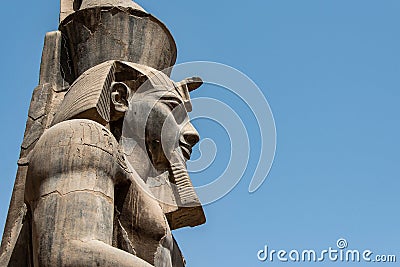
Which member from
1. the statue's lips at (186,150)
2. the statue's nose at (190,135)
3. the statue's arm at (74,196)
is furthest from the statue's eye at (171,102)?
the statue's arm at (74,196)

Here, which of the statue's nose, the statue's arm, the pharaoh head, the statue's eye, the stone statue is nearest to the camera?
the statue's arm

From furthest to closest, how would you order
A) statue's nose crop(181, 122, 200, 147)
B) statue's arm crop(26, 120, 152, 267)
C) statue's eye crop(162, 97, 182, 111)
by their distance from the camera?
statue's nose crop(181, 122, 200, 147)
statue's eye crop(162, 97, 182, 111)
statue's arm crop(26, 120, 152, 267)

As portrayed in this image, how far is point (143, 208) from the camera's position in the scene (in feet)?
19.8

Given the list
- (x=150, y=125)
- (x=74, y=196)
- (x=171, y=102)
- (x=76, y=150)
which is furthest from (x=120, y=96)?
(x=74, y=196)

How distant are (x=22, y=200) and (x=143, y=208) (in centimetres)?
103

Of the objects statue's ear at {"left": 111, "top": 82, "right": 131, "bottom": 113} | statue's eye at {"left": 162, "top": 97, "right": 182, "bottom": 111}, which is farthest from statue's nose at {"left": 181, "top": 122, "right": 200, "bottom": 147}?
statue's ear at {"left": 111, "top": 82, "right": 131, "bottom": 113}

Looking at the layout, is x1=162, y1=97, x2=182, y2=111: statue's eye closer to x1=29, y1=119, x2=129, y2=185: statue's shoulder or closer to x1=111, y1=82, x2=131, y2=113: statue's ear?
x1=111, y1=82, x2=131, y2=113: statue's ear

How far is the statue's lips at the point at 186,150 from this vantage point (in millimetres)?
6703

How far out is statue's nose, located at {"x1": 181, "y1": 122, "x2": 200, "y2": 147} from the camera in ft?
22.2

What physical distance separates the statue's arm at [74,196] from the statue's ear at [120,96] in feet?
1.62

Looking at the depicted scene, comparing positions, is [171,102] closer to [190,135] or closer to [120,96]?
[190,135]

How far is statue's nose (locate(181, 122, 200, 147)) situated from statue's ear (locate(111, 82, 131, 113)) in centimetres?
56

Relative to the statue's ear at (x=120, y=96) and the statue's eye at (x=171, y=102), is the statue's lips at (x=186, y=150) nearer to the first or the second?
the statue's eye at (x=171, y=102)

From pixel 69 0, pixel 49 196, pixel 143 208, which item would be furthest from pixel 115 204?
pixel 69 0
